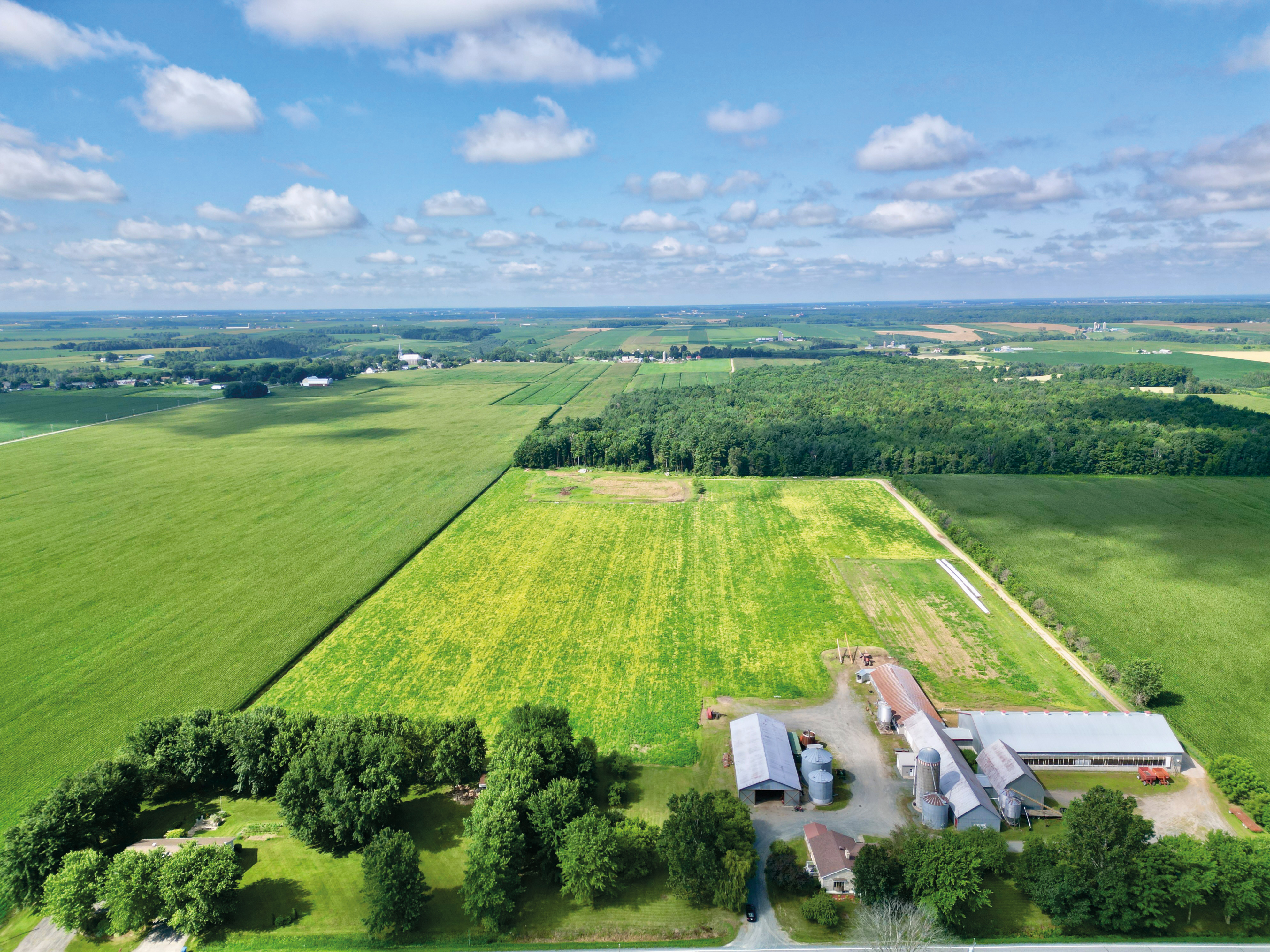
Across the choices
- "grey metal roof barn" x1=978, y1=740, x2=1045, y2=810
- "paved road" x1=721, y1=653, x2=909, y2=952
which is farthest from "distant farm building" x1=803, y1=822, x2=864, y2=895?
"grey metal roof barn" x1=978, y1=740, x2=1045, y2=810

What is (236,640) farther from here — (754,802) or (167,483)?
(167,483)

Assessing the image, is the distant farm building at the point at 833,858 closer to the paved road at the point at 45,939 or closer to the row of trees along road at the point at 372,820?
the row of trees along road at the point at 372,820

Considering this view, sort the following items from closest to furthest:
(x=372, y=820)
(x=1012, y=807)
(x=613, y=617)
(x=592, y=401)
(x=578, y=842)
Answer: (x=578, y=842) → (x=372, y=820) → (x=1012, y=807) → (x=613, y=617) → (x=592, y=401)

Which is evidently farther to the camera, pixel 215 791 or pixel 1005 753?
pixel 215 791

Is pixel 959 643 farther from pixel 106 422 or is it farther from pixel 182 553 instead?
pixel 106 422

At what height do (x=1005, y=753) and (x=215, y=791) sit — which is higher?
(x=1005, y=753)

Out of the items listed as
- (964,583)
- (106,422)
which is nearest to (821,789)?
(964,583)

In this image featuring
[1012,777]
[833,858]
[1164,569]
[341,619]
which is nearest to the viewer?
[833,858]

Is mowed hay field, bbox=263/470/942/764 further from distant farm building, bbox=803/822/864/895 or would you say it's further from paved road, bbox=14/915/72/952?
paved road, bbox=14/915/72/952
